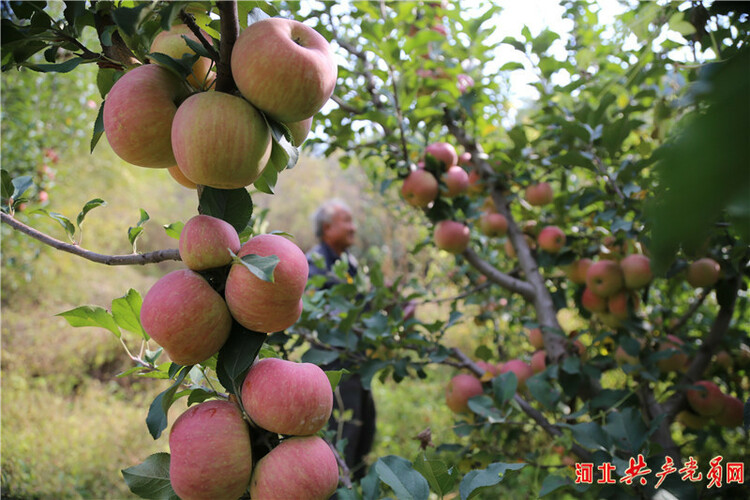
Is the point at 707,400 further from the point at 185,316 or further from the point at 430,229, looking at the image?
the point at 185,316

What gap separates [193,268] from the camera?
40cm

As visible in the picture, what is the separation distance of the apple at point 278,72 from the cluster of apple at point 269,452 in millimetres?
206

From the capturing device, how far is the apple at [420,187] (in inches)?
42.3

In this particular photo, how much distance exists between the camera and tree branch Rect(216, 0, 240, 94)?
0.35m

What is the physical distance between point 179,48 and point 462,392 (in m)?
0.87

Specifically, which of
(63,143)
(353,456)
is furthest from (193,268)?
(63,143)

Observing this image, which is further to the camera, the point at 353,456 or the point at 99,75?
the point at 353,456

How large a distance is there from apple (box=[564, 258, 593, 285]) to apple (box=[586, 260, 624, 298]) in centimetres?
6

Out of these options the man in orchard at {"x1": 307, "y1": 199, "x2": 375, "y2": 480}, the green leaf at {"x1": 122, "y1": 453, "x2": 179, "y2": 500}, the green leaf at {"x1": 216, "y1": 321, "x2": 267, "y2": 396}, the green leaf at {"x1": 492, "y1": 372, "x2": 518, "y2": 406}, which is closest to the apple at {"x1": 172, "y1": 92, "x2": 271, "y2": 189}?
the green leaf at {"x1": 216, "y1": 321, "x2": 267, "y2": 396}

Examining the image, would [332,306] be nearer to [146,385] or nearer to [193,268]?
[193,268]

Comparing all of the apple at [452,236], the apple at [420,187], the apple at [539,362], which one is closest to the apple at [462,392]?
the apple at [539,362]

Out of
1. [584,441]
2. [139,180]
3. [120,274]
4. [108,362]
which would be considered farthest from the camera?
[139,180]

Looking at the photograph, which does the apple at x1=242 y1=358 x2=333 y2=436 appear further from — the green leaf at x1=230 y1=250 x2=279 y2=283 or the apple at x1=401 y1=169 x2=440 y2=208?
the apple at x1=401 y1=169 x2=440 y2=208

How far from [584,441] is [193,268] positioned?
597 mm
